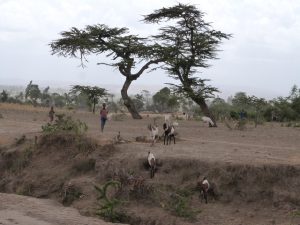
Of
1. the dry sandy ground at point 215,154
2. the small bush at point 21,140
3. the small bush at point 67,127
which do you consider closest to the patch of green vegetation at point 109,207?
the dry sandy ground at point 215,154

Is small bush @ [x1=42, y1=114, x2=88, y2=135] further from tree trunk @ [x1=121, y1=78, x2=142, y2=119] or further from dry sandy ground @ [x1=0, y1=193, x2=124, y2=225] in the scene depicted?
tree trunk @ [x1=121, y1=78, x2=142, y2=119]

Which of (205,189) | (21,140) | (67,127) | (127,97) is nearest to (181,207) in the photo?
(205,189)

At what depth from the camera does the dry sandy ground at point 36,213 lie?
1078 cm

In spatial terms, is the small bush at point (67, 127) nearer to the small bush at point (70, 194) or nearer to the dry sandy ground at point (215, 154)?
the dry sandy ground at point (215, 154)

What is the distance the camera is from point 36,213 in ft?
38.5

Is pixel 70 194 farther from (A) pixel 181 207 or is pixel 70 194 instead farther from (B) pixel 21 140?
(B) pixel 21 140

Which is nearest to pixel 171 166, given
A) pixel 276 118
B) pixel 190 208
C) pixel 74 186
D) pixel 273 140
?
pixel 190 208

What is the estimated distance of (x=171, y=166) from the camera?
525 inches

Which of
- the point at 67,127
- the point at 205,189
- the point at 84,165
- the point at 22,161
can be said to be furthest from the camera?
the point at 67,127

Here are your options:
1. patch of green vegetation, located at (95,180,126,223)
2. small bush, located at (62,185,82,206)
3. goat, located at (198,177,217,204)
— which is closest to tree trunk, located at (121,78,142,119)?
small bush, located at (62,185,82,206)

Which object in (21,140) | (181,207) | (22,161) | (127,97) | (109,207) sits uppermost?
(127,97)

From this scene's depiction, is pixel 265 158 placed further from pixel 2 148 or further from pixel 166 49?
pixel 166 49

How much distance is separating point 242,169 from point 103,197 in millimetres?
3308

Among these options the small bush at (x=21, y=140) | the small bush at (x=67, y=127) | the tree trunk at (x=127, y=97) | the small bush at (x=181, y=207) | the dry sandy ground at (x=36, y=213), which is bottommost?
the dry sandy ground at (x=36, y=213)
